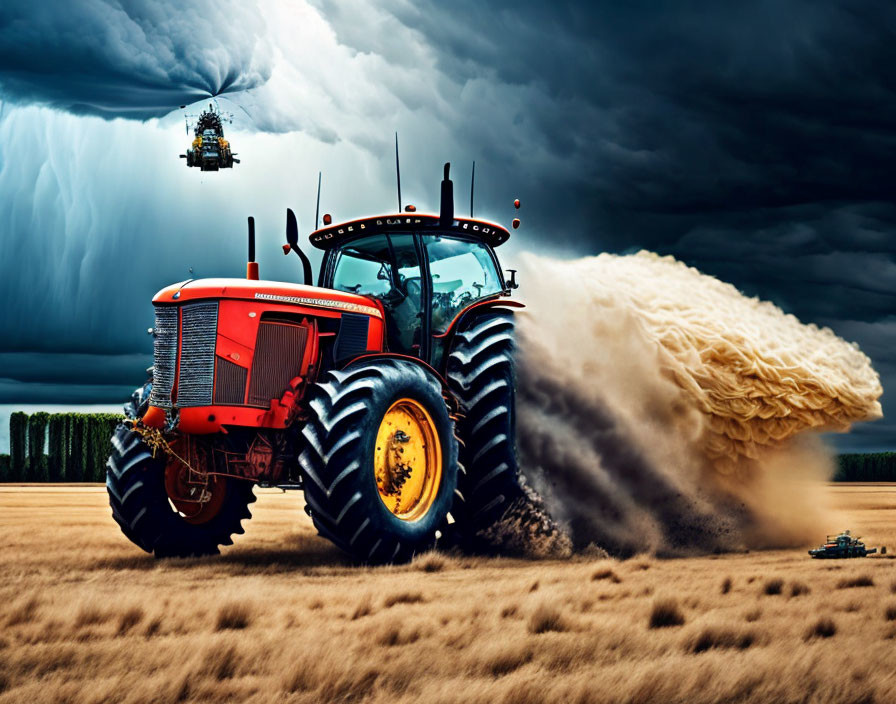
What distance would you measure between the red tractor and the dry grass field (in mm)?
615

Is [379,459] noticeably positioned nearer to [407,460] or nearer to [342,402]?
[407,460]

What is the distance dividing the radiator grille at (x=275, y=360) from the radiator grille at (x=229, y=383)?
107 mm

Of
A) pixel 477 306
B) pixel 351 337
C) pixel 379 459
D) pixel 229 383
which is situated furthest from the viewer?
pixel 477 306

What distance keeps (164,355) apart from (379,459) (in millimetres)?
2353

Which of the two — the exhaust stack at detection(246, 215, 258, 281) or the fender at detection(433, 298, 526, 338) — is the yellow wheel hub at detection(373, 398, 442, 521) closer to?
the fender at detection(433, 298, 526, 338)

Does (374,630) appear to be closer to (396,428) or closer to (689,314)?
(396,428)

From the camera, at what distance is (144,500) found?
1012cm

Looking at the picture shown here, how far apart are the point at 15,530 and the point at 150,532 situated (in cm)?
440

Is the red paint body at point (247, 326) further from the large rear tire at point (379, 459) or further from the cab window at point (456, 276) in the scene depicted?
the cab window at point (456, 276)

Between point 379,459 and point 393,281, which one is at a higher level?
point 393,281

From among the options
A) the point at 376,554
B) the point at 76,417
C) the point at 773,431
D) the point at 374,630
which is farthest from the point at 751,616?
the point at 76,417

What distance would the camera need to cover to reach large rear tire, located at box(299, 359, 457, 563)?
336 inches

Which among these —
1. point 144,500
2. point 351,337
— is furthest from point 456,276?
point 144,500

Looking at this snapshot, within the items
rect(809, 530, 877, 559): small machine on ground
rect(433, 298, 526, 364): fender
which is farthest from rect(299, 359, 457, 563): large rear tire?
rect(809, 530, 877, 559): small machine on ground
